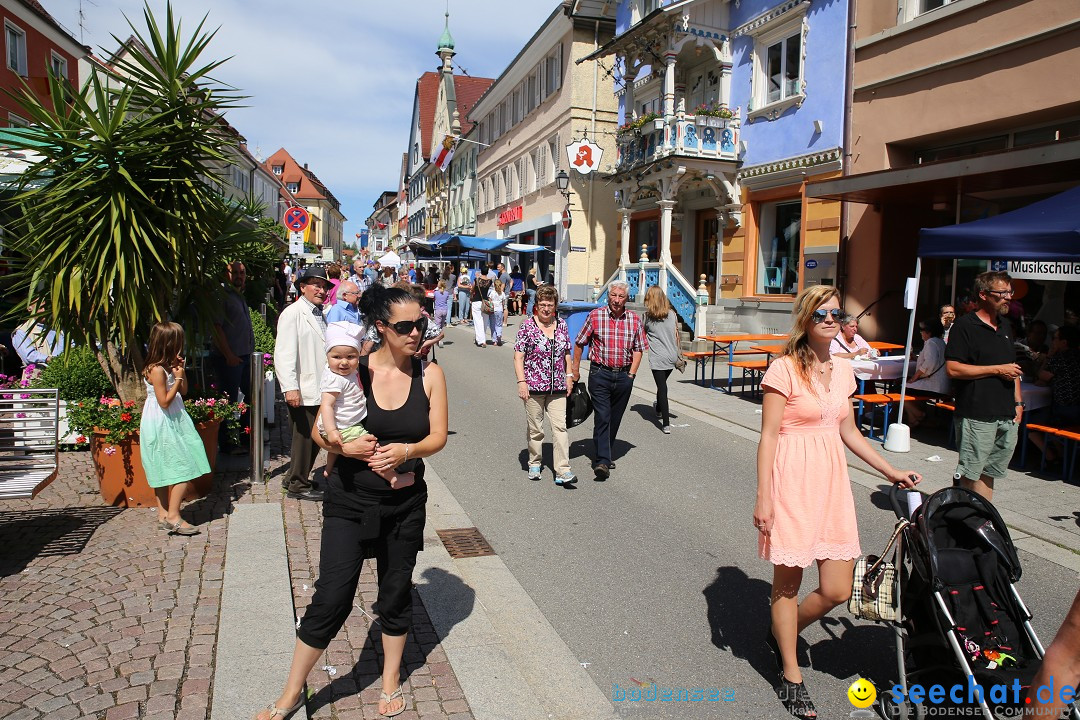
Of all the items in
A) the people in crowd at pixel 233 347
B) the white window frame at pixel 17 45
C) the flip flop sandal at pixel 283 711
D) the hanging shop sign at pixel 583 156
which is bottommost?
the flip flop sandal at pixel 283 711

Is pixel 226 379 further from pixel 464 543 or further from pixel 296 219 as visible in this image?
A: pixel 296 219

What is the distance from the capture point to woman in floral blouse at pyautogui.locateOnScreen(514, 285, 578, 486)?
685cm

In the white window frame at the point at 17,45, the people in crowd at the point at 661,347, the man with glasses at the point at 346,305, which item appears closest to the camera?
the man with glasses at the point at 346,305

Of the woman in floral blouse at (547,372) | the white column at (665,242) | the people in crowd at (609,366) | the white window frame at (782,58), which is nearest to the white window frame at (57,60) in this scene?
the white column at (665,242)

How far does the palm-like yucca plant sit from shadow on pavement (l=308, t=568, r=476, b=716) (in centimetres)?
314

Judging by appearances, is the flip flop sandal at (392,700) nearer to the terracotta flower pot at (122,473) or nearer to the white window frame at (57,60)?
the terracotta flower pot at (122,473)

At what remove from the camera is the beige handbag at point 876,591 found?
3107mm

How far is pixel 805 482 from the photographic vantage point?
3309 mm

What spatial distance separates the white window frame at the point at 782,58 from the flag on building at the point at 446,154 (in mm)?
26485

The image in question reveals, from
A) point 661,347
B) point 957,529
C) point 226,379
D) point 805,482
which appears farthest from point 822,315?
point 661,347

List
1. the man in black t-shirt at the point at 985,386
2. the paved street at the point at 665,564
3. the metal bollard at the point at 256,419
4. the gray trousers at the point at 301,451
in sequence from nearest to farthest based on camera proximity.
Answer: the paved street at the point at 665,564 → the man in black t-shirt at the point at 985,386 → the gray trousers at the point at 301,451 → the metal bollard at the point at 256,419

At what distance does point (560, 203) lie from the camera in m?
27.3

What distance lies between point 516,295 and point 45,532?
22458mm

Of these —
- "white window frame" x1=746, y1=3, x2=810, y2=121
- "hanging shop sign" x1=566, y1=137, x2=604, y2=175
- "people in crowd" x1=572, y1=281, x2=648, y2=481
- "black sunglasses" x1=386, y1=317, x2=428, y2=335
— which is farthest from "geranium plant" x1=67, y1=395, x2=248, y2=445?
"hanging shop sign" x1=566, y1=137, x2=604, y2=175
